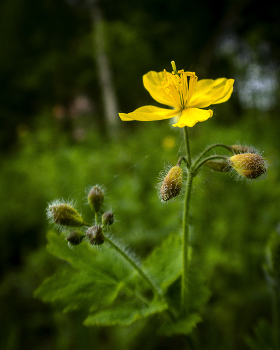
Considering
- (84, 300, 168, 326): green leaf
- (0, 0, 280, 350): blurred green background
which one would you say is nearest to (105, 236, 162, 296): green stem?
(84, 300, 168, 326): green leaf

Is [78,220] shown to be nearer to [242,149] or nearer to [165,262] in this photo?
[165,262]

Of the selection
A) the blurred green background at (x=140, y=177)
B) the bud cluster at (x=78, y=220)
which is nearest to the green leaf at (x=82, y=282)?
the bud cluster at (x=78, y=220)

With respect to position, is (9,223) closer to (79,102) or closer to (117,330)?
(117,330)

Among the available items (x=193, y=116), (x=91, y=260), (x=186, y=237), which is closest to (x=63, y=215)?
(x=91, y=260)

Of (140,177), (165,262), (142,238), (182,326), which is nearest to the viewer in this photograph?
(182,326)

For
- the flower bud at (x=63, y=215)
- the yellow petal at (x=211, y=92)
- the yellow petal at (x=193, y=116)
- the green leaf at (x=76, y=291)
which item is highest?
the yellow petal at (x=211, y=92)

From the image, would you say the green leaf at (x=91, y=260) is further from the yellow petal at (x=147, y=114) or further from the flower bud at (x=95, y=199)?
the yellow petal at (x=147, y=114)
